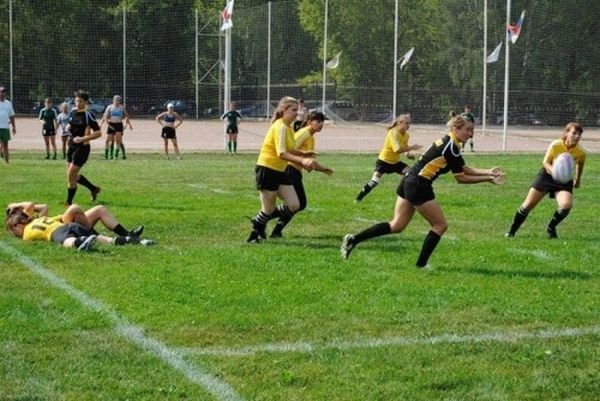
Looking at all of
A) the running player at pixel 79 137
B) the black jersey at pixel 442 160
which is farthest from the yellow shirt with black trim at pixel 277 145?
the running player at pixel 79 137

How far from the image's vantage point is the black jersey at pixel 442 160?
9453 millimetres

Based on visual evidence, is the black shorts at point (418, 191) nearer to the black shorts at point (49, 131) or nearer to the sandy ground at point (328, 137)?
the black shorts at point (49, 131)

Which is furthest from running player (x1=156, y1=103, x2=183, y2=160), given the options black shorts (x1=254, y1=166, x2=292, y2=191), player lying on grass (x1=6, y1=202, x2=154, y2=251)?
player lying on grass (x1=6, y1=202, x2=154, y2=251)

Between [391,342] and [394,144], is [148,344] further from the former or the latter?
[394,144]

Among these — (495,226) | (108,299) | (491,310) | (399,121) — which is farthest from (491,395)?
(399,121)

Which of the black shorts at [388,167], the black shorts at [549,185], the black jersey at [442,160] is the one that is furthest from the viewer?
the black shorts at [388,167]

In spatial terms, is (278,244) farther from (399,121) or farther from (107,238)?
(399,121)

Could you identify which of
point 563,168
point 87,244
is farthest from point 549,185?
point 87,244

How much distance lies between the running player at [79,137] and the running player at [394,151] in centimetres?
478

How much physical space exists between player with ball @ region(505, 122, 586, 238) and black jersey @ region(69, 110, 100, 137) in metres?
7.20

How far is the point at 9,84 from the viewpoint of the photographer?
5044cm

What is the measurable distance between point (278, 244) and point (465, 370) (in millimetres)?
5622

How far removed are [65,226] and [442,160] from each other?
440 cm

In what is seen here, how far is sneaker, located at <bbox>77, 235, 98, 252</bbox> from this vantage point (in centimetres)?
1023
